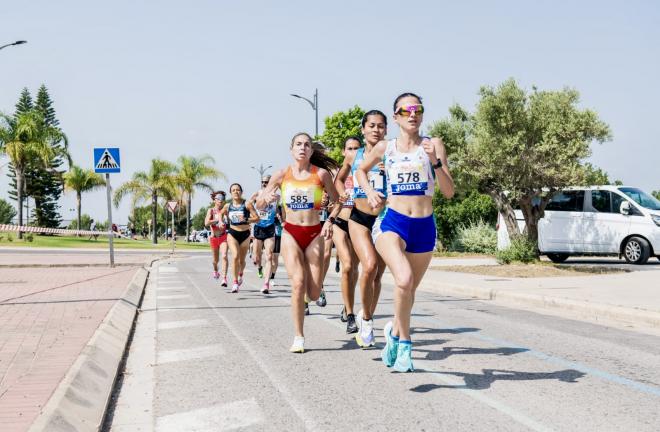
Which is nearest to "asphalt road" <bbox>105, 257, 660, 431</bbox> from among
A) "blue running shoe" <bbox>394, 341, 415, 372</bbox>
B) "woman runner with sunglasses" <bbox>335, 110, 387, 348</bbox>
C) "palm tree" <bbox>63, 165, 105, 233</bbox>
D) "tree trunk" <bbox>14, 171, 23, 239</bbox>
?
"blue running shoe" <bbox>394, 341, 415, 372</bbox>

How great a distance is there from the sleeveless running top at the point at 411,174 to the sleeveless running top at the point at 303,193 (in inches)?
57.2

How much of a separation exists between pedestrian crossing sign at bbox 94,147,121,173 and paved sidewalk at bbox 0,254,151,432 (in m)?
4.49

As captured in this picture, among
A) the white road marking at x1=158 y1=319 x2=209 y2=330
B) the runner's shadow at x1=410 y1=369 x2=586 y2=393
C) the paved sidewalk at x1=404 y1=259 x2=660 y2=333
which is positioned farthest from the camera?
the paved sidewalk at x1=404 y1=259 x2=660 y2=333

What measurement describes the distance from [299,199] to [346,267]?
1227mm

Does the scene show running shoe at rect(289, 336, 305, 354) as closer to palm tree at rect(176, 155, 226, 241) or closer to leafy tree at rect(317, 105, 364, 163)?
leafy tree at rect(317, 105, 364, 163)

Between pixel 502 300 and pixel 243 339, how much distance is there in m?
6.01

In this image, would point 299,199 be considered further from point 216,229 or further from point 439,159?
point 216,229

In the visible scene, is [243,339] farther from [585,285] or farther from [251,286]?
[585,285]

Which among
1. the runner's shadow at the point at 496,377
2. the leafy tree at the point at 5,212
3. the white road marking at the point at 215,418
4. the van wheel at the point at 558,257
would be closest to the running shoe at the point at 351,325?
the runner's shadow at the point at 496,377

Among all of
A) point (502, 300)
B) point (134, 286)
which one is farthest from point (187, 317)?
point (502, 300)

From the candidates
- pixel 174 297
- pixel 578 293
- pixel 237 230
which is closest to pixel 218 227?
pixel 237 230

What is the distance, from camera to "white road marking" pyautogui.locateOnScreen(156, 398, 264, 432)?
4281 mm

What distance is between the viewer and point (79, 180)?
6656cm

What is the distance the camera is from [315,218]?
273 inches
